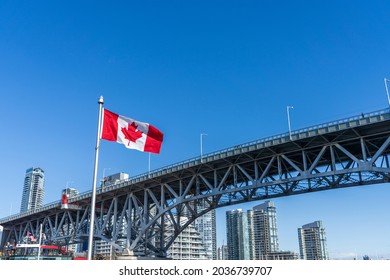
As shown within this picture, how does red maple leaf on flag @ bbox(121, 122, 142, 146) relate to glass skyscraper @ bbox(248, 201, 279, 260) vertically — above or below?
below

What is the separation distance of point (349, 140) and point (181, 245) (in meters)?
119

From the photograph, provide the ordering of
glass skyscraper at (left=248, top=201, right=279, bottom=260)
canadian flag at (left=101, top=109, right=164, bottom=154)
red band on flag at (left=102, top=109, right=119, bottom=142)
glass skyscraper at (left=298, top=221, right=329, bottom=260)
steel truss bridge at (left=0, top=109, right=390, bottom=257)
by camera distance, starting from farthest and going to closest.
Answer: glass skyscraper at (left=248, top=201, right=279, bottom=260) → glass skyscraper at (left=298, top=221, right=329, bottom=260) → steel truss bridge at (left=0, top=109, right=390, bottom=257) → canadian flag at (left=101, top=109, right=164, bottom=154) → red band on flag at (left=102, top=109, right=119, bottom=142)

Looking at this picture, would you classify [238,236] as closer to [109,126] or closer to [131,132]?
[131,132]

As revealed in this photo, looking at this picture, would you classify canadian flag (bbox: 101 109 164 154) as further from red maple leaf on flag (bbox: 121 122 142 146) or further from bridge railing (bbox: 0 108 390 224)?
bridge railing (bbox: 0 108 390 224)

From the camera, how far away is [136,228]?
228 ft

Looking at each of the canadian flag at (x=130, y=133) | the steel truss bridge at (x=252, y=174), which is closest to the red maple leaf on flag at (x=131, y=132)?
the canadian flag at (x=130, y=133)

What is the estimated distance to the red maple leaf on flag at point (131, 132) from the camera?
1966cm

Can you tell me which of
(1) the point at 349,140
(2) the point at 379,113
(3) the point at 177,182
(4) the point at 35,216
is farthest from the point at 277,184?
(4) the point at 35,216

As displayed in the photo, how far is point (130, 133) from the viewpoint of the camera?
19766mm

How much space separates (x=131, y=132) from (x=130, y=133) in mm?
83

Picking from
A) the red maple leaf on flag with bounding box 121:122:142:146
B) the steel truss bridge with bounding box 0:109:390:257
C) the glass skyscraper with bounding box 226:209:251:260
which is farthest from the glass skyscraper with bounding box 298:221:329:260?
the red maple leaf on flag with bounding box 121:122:142:146

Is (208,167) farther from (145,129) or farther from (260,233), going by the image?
(260,233)

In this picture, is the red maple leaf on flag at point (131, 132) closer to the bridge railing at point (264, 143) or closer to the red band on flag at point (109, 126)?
the red band on flag at point (109, 126)

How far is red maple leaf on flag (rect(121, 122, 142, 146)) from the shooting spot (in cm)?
1966
